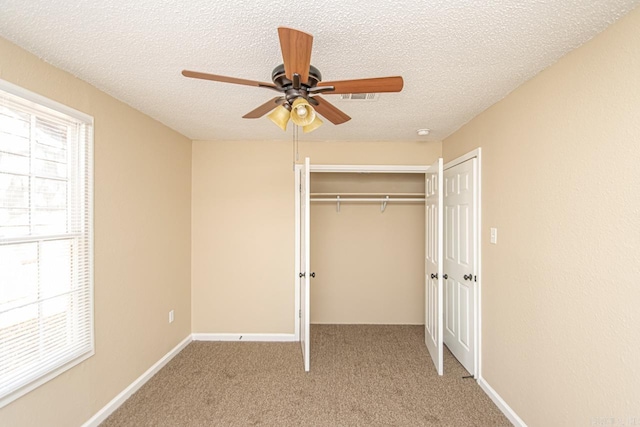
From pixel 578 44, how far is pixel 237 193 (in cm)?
325

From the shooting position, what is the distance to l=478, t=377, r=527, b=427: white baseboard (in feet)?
7.18

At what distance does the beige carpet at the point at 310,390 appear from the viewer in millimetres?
2314

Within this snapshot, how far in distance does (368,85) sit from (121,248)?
2228 mm

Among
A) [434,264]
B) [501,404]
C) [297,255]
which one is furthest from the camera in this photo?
[297,255]

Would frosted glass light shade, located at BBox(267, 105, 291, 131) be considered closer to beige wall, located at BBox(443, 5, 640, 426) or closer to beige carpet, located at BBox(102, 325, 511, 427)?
beige wall, located at BBox(443, 5, 640, 426)

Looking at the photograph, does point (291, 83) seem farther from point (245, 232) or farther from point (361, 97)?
point (245, 232)

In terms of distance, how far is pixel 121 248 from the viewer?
8.18 feet

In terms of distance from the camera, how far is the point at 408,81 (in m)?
2.12

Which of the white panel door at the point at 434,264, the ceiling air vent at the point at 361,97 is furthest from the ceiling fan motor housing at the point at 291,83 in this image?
the white panel door at the point at 434,264

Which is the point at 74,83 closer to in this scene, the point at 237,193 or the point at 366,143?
the point at 237,193

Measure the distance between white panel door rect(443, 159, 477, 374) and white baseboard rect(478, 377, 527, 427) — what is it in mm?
162

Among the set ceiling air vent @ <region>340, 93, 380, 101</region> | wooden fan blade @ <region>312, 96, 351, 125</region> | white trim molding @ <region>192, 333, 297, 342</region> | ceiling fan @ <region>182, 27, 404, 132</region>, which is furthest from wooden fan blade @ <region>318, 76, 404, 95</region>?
white trim molding @ <region>192, 333, 297, 342</region>

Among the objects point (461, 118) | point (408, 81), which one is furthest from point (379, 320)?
point (408, 81)

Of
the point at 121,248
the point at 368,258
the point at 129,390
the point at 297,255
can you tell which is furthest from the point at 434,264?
the point at 129,390
